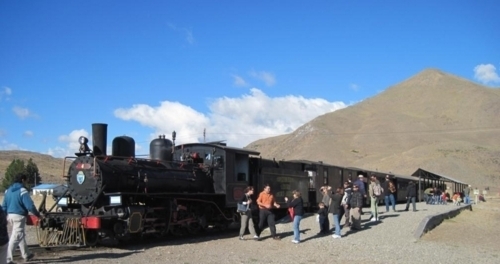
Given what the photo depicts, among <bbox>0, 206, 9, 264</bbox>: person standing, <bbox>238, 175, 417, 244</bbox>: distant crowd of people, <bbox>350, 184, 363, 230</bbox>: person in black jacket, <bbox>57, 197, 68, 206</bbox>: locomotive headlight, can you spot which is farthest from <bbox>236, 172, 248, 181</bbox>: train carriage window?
<bbox>0, 206, 9, 264</bbox>: person standing

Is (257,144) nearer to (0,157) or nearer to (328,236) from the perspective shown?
(0,157)

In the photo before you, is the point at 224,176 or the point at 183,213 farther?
the point at 224,176

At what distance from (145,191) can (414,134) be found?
120 meters

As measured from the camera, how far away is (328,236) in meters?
15.8

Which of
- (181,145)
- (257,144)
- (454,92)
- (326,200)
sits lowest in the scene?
(326,200)

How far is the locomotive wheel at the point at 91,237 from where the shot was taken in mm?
12910

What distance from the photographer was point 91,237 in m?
13.0

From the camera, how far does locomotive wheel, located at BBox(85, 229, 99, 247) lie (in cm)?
1291

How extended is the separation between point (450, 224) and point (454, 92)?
151 meters

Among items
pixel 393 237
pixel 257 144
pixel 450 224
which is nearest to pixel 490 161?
pixel 257 144

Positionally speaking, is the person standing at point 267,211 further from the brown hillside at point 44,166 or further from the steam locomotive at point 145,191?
the brown hillside at point 44,166

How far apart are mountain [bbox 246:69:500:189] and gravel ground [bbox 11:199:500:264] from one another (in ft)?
226

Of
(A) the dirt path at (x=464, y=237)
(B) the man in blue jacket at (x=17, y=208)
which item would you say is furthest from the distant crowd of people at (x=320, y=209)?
(B) the man in blue jacket at (x=17, y=208)

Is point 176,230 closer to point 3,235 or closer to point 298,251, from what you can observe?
point 298,251
